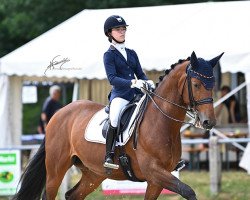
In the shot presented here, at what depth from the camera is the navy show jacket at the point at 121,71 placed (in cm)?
883

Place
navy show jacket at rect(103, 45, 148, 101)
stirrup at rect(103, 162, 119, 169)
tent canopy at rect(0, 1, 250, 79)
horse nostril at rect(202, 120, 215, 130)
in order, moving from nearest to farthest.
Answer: horse nostril at rect(202, 120, 215, 130), navy show jacket at rect(103, 45, 148, 101), stirrup at rect(103, 162, 119, 169), tent canopy at rect(0, 1, 250, 79)

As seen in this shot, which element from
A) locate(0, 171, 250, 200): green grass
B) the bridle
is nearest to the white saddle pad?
the bridle

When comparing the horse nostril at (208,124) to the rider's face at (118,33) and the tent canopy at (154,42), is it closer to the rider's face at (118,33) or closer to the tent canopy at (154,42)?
the rider's face at (118,33)

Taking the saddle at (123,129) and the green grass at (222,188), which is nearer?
the saddle at (123,129)

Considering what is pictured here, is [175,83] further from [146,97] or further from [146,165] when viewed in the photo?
[146,165]

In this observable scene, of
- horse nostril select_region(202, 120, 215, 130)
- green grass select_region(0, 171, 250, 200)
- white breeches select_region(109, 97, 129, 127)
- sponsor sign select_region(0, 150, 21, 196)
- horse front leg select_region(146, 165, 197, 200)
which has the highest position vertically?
white breeches select_region(109, 97, 129, 127)

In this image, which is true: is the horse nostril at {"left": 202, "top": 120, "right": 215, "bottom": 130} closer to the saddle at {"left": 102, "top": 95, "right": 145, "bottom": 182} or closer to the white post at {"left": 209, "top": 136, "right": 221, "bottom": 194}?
the saddle at {"left": 102, "top": 95, "right": 145, "bottom": 182}

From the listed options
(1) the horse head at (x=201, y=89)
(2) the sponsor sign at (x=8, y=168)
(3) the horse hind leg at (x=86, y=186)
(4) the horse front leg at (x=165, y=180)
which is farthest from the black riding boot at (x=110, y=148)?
(2) the sponsor sign at (x=8, y=168)

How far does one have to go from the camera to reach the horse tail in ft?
33.7

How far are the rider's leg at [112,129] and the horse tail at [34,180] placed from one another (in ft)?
5.18

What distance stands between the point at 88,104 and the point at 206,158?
26.0 ft

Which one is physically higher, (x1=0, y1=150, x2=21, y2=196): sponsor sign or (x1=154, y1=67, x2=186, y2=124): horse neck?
(x1=154, y1=67, x2=186, y2=124): horse neck

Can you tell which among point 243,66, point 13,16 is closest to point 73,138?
point 243,66

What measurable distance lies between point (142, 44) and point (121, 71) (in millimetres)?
6304
